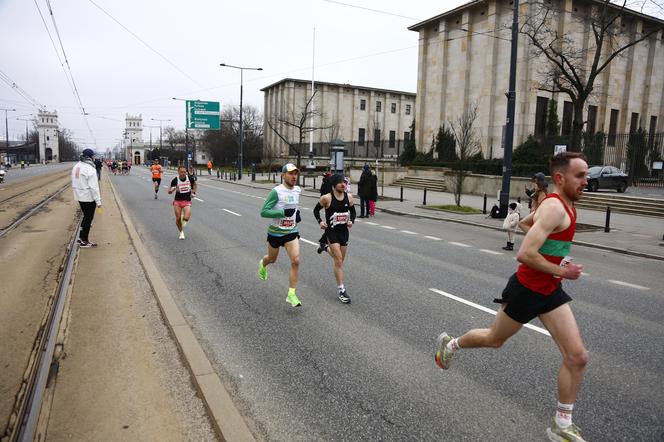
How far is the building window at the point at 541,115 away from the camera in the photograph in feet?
125

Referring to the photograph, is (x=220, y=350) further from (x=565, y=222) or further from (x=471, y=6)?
(x=471, y=6)

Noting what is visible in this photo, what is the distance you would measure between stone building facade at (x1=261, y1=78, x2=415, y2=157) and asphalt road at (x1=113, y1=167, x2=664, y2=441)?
5878 centimetres

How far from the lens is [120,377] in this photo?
3.98 metres

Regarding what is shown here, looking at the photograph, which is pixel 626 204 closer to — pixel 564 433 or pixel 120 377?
pixel 564 433

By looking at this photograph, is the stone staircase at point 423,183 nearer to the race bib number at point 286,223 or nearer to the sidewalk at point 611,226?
the sidewalk at point 611,226

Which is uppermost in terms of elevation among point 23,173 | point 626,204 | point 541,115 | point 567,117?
point 567,117

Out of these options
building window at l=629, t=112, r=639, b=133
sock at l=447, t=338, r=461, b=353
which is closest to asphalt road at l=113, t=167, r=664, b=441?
sock at l=447, t=338, r=461, b=353

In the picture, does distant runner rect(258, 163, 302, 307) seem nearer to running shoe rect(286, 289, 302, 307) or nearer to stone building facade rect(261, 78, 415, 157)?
running shoe rect(286, 289, 302, 307)

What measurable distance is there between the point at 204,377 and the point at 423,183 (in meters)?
32.3

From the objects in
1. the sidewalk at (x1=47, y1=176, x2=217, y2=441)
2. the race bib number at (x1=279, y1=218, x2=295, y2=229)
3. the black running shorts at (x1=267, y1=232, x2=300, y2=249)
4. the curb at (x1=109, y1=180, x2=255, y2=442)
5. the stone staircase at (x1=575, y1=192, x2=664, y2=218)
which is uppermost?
the race bib number at (x1=279, y1=218, x2=295, y2=229)

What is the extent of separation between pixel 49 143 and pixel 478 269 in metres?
154

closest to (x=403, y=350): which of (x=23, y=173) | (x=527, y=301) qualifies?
(x=527, y=301)

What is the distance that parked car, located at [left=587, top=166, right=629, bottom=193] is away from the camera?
83.6ft

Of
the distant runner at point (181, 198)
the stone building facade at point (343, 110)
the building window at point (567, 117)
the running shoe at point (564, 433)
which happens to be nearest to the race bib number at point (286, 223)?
the running shoe at point (564, 433)
